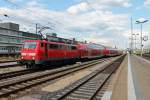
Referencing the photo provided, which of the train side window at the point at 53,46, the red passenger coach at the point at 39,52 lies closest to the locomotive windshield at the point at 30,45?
the red passenger coach at the point at 39,52

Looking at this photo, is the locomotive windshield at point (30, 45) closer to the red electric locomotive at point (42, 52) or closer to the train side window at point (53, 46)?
the red electric locomotive at point (42, 52)

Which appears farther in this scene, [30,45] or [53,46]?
[53,46]

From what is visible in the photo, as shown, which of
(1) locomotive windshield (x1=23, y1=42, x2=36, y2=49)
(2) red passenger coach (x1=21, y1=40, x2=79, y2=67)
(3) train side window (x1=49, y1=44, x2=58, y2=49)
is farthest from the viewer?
(3) train side window (x1=49, y1=44, x2=58, y2=49)

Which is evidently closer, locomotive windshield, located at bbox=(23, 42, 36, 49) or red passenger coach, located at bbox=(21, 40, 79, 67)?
red passenger coach, located at bbox=(21, 40, 79, 67)

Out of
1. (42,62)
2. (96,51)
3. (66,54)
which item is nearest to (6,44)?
(96,51)

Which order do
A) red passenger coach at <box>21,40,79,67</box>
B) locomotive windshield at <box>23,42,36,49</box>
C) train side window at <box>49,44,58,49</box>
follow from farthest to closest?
1. train side window at <box>49,44,58,49</box>
2. locomotive windshield at <box>23,42,36,49</box>
3. red passenger coach at <box>21,40,79,67</box>

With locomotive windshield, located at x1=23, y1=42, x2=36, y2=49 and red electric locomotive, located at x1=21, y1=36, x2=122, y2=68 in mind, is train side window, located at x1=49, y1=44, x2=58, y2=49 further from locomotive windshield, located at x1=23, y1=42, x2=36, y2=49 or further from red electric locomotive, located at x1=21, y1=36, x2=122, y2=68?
locomotive windshield, located at x1=23, y1=42, x2=36, y2=49

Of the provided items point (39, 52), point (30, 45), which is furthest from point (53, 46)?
point (39, 52)

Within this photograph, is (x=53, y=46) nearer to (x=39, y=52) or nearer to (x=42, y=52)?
(x=42, y=52)

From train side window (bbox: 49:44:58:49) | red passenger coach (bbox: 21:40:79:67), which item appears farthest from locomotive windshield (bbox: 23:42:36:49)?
train side window (bbox: 49:44:58:49)

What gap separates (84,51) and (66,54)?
490 inches

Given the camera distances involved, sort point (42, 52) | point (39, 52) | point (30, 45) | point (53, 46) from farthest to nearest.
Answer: point (53, 46), point (30, 45), point (42, 52), point (39, 52)

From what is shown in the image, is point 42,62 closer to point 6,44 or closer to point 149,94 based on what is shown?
point 149,94

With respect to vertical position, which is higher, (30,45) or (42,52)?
(30,45)
